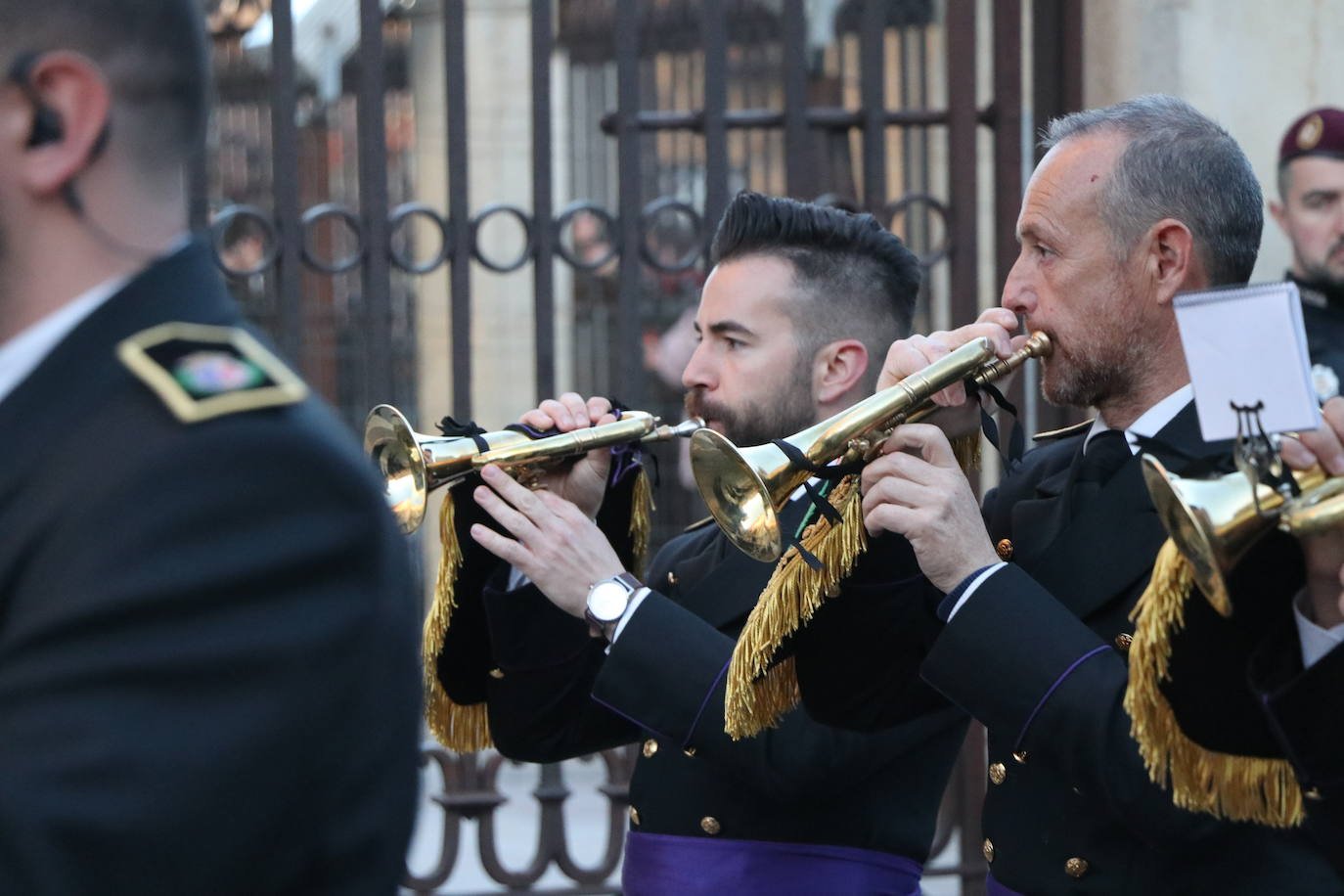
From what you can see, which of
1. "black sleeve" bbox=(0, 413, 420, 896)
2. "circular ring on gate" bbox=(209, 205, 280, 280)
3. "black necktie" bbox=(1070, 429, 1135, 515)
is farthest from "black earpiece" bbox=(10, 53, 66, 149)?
"circular ring on gate" bbox=(209, 205, 280, 280)

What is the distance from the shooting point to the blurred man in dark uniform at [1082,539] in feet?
7.04

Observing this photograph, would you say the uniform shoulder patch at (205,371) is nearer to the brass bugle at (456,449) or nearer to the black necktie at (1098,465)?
the black necktie at (1098,465)

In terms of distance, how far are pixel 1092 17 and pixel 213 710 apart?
3.73 meters

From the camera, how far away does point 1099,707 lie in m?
2.12

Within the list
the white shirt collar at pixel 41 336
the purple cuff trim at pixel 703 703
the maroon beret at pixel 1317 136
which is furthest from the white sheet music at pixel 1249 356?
the maroon beret at pixel 1317 136

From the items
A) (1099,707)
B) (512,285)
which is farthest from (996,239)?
(512,285)

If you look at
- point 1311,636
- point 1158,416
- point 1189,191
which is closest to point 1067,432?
point 1158,416

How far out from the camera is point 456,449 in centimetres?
307

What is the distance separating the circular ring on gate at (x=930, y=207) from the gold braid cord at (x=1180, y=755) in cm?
238

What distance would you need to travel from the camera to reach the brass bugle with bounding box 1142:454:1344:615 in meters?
1.69

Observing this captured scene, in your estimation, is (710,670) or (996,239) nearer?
(710,670)

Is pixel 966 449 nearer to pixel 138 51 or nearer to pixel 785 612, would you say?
pixel 785 612

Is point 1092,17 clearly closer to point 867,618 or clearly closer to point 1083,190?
point 1083,190

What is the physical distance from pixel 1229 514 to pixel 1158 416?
2.27 feet
